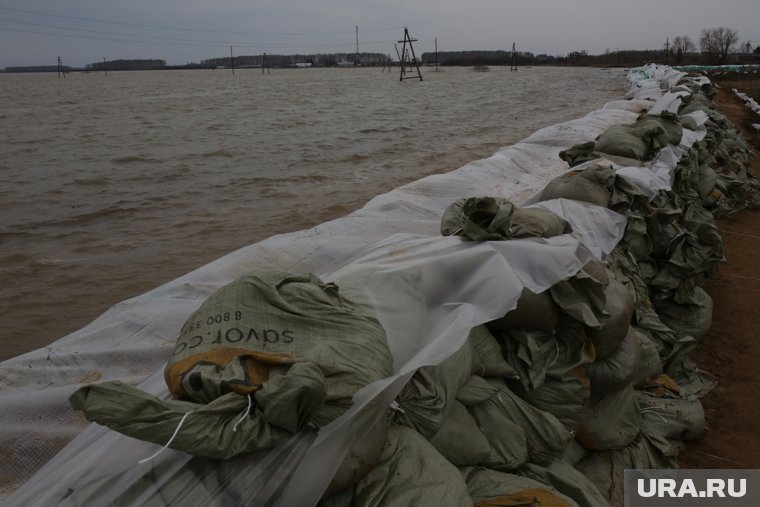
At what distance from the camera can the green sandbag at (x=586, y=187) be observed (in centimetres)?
364

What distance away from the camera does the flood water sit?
479 centimetres

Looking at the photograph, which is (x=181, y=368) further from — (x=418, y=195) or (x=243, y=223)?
(x=243, y=223)

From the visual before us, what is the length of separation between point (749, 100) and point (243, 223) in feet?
62.9

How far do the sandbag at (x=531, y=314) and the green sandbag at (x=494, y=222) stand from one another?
0.28 m

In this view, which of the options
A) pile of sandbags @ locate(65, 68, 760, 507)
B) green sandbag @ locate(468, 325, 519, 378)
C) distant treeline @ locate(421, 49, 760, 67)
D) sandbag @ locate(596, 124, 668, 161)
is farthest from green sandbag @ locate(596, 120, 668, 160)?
distant treeline @ locate(421, 49, 760, 67)

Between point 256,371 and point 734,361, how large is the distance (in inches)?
151

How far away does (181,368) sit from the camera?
147cm

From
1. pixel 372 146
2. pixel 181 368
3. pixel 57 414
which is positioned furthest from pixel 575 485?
pixel 372 146

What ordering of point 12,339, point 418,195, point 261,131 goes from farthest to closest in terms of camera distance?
point 261,131 → point 418,195 → point 12,339

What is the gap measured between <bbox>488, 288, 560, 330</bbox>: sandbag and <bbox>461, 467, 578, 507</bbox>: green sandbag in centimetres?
69

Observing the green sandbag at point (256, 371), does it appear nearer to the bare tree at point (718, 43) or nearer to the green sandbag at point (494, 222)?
the green sandbag at point (494, 222)

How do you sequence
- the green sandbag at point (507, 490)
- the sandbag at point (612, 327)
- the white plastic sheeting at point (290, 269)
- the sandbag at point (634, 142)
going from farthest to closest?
the sandbag at point (634, 142), the sandbag at point (612, 327), the green sandbag at point (507, 490), the white plastic sheeting at point (290, 269)

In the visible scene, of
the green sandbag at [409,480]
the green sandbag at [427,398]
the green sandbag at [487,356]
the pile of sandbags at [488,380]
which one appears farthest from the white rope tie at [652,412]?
the green sandbag at [409,480]

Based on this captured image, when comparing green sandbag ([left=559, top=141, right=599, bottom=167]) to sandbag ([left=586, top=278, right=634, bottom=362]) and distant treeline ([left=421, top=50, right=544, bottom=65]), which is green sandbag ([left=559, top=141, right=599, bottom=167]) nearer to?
sandbag ([left=586, top=278, right=634, bottom=362])
